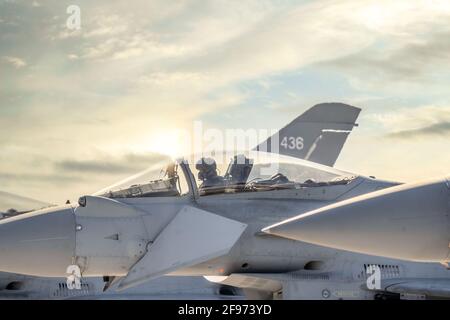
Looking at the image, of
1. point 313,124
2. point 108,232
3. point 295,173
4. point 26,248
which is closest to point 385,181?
point 295,173

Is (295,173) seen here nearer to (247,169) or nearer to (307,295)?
(247,169)

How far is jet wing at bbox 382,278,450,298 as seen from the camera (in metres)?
13.7

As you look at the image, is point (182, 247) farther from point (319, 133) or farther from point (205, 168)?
point (319, 133)

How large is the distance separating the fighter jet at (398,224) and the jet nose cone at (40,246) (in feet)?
15.8

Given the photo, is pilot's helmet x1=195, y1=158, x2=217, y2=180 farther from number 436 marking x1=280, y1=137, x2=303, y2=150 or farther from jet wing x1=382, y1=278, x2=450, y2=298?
number 436 marking x1=280, y1=137, x2=303, y2=150

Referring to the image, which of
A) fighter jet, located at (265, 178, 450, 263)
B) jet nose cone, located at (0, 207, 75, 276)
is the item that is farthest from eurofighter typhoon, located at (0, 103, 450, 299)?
fighter jet, located at (265, 178, 450, 263)

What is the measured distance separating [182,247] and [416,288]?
12.8 ft

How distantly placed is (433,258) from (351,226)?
825 mm

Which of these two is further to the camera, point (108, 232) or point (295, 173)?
point (295, 173)

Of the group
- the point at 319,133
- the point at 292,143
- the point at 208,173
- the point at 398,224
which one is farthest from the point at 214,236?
the point at 319,133

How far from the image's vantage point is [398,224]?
8.21 metres
